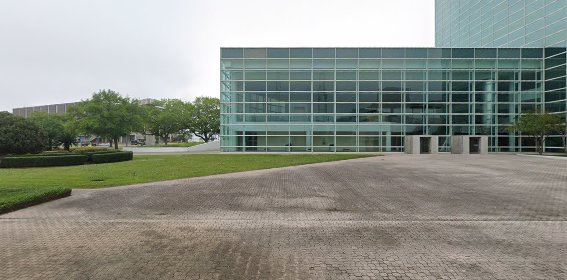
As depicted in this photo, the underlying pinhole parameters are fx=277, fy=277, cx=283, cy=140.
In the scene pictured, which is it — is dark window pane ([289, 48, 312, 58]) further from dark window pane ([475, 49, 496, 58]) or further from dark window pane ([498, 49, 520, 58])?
dark window pane ([498, 49, 520, 58])

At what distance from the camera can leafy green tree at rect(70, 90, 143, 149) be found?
120ft

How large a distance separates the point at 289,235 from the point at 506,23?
56242mm

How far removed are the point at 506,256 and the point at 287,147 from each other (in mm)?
37839

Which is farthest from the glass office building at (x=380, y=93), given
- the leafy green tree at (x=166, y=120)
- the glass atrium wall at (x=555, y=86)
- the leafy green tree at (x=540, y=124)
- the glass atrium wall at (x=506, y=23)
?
the leafy green tree at (x=166, y=120)

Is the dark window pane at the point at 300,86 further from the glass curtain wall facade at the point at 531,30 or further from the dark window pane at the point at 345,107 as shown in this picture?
the glass curtain wall facade at the point at 531,30

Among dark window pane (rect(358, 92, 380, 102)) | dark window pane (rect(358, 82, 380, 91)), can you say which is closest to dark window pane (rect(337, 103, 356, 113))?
dark window pane (rect(358, 92, 380, 102))

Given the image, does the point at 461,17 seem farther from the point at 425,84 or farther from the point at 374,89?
the point at 374,89

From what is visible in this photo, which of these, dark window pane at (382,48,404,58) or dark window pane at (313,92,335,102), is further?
dark window pane at (313,92,335,102)

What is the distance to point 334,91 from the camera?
43188 mm

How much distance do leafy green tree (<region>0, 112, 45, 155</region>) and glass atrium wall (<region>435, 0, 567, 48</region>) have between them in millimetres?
66161

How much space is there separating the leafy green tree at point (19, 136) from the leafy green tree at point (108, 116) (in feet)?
18.8

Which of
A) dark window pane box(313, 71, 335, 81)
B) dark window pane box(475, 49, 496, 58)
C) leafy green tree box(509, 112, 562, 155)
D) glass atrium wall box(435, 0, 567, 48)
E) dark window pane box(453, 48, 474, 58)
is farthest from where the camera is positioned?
dark window pane box(313, 71, 335, 81)

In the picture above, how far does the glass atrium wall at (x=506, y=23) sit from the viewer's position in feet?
125

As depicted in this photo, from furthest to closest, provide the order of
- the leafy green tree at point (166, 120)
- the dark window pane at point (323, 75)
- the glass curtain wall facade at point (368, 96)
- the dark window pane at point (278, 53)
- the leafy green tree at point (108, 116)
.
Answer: the leafy green tree at point (166, 120)
the dark window pane at point (278, 53)
the dark window pane at point (323, 75)
the glass curtain wall facade at point (368, 96)
the leafy green tree at point (108, 116)
